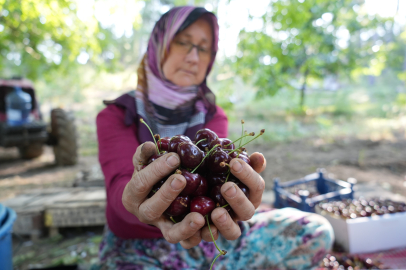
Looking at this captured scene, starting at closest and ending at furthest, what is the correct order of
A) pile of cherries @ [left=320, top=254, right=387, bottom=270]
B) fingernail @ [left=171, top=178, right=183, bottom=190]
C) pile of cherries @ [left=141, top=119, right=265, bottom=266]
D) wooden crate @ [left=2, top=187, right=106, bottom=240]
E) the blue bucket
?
fingernail @ [left=171, top=178, right=183, bottom=190]
pile of cherries @ [left=141, top=119, right=265, bottom=266]
the blue bucket
pile of cherries @ [left=320, top=254, right=387, bottom=270]
wooden crate @ [left=2, top=187, right=106, bottom=240]

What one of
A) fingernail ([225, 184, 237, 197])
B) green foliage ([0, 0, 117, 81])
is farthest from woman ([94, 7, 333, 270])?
green foliage ([0, 0, 117, 81])

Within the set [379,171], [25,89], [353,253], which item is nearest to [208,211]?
[353,253]

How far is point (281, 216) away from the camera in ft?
6.04

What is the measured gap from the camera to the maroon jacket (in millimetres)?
1579

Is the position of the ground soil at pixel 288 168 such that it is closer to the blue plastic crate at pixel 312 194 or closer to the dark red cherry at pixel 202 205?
the blue plastic crate at pixel 312 194

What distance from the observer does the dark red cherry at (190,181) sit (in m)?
1.08

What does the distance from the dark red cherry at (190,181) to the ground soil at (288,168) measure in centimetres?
222

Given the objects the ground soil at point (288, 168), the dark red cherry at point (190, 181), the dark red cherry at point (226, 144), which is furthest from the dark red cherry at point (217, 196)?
the ground soil at point (288, 168)

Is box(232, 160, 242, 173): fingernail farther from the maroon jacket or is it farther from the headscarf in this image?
the headscarf

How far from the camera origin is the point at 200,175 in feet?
3.92

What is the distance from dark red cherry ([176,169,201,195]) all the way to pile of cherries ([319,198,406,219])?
208cm

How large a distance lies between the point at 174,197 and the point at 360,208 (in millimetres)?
2445

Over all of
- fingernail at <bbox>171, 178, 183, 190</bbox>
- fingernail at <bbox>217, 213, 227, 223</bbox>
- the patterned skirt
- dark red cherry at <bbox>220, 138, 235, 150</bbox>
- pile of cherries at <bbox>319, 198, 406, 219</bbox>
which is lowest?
pile of cherries at <bbox>319, 198, 406, 219</bbox>

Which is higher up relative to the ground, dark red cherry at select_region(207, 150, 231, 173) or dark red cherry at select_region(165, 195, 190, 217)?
dark red cherry at select_region(207, 150, 231, 173)
